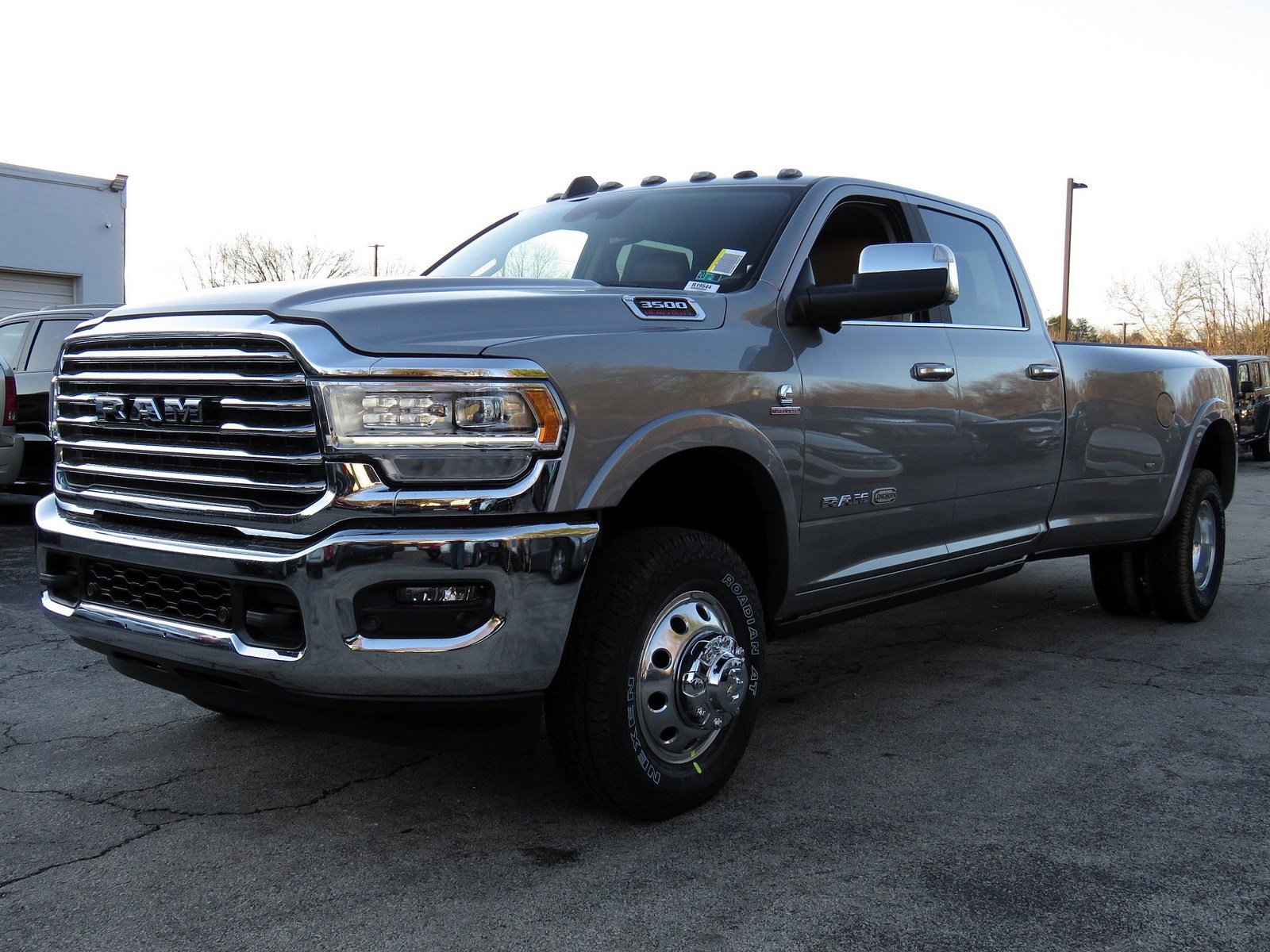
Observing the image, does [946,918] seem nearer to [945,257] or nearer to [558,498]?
[558,498]

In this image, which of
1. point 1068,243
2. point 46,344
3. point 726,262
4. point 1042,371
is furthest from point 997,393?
point 1068,243

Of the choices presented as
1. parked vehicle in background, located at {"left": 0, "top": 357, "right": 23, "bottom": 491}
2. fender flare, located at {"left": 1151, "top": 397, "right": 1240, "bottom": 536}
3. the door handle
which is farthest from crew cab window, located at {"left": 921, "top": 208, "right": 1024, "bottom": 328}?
parked vehicle in background, located at {"left": 0, "top": 357, "right": 23, "bottom": 491}

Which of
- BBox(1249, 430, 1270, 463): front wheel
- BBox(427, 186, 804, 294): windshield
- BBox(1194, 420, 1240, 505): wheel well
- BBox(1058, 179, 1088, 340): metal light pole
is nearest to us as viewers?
BBox(427, 186, 804, 294): windshield

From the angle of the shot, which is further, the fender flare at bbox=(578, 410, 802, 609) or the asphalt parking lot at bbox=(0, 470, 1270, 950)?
the fender flare at bbox=(578, 410, 802, 609)

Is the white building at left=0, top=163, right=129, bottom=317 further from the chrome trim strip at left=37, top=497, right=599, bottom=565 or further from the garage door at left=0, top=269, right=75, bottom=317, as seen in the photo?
the chrome trim strip at left=37, top=497, right=599, bottom=565

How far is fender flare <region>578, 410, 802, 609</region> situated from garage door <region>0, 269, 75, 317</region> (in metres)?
20.5

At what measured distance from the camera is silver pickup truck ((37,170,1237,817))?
2779 mm

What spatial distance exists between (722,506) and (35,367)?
28.7 feet

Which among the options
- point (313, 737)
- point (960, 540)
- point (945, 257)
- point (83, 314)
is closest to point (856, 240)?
point (945, 257)

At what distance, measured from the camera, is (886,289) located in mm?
3631

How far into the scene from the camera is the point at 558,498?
2.87 m

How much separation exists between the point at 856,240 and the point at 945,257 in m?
0.82

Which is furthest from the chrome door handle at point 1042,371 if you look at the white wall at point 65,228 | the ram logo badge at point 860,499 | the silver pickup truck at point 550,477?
the white wall at point 65,228

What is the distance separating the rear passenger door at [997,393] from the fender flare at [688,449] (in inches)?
40.8
